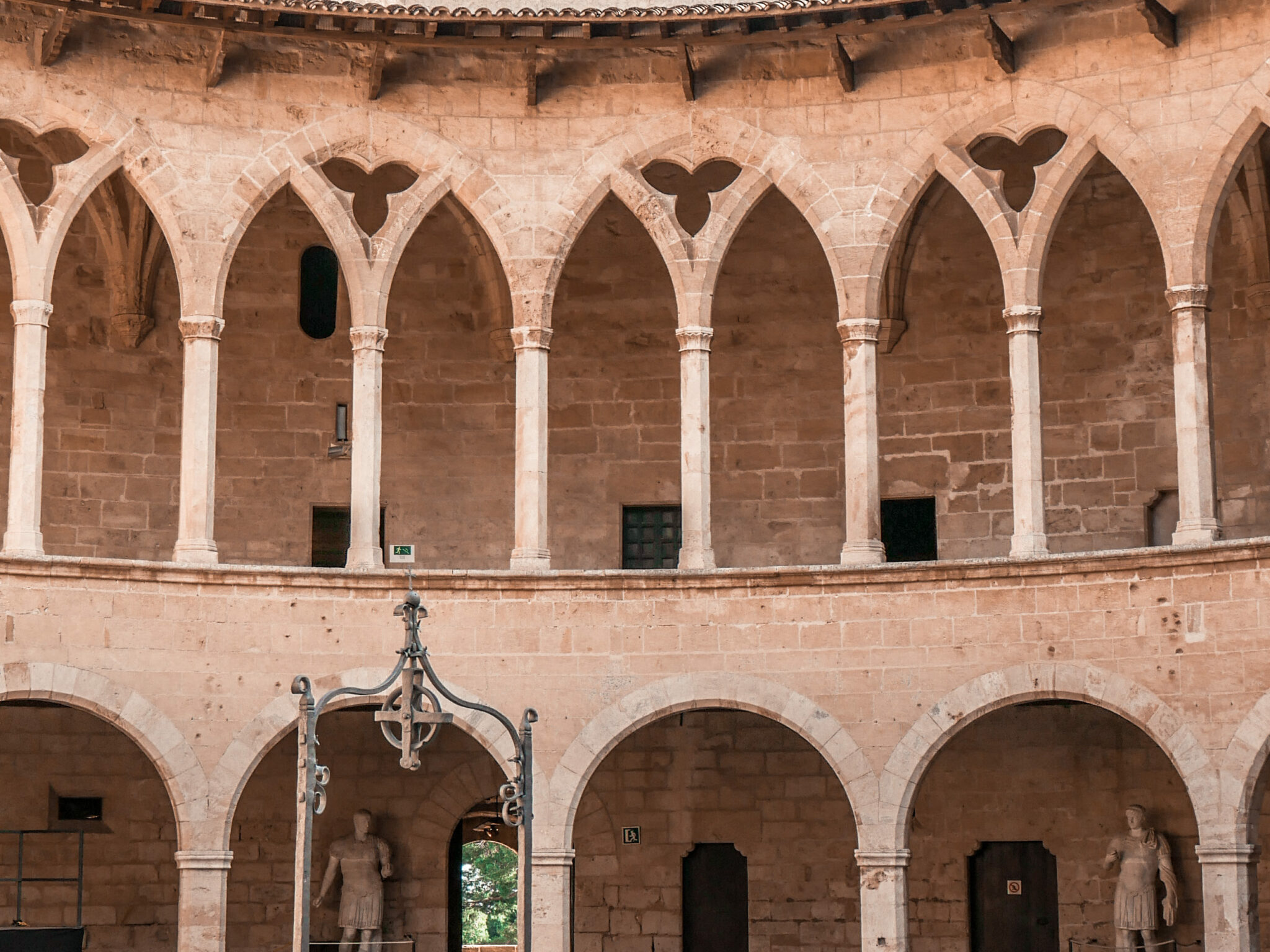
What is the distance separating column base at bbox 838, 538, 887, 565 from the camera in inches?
648

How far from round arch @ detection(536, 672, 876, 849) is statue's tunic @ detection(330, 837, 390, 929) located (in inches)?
120

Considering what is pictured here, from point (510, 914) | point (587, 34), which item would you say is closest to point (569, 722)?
point (587, 34)

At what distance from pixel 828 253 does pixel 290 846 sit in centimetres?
695

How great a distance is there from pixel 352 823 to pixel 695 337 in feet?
18.2

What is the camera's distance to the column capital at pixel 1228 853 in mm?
14977

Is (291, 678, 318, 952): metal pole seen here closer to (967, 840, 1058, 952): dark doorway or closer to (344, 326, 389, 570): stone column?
(344, 326, 389, 570): stone column

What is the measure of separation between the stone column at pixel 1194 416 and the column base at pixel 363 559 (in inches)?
231

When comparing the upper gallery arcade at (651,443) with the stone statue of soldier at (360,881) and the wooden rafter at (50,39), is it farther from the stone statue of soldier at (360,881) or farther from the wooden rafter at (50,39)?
the stone statue of soldier at (360,881)

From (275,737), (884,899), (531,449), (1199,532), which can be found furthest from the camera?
(531,449)

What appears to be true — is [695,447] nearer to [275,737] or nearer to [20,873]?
[275,737]

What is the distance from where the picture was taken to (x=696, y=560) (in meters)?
16.7

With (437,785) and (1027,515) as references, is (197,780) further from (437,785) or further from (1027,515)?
(1027,515)

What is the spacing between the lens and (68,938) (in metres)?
16.9

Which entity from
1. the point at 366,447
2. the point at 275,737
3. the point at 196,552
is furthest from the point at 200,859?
the point at 366,447
